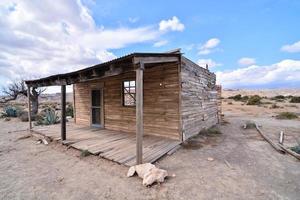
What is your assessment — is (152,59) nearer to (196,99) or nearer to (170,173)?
(170,173)

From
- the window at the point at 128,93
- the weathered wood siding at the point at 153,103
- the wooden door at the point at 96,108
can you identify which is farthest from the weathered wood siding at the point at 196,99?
the wooden door at the point at 96,108

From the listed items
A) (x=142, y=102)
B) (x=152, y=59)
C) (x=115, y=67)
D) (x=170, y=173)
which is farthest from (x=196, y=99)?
(x=170, y=173)

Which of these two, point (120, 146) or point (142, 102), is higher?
point (142, 102)

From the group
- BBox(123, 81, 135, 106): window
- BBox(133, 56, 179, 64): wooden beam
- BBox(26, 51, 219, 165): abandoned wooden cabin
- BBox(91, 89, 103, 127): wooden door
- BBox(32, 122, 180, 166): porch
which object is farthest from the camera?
BBox(91, 89, 103, 127): wooden door

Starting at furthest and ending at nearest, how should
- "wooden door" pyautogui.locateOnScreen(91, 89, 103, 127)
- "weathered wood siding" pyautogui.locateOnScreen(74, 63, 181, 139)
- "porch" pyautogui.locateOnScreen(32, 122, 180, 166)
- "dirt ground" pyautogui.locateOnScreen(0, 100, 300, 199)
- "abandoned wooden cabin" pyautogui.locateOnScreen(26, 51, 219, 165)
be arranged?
"wooden door" pyautogui.locateOnScreen(91, 89, 103, 127)
"weathered wood siding" pyautogui.locateOnScreen(74, 63, 181, 139)
"porch" pyautogui.locateOnScreen(32, 122, 180, 166)
"abandoned wooden cabin" pyautogui.locateOnScreen(26, 51, 219, 165)
"dirt ground" pyautogui.locateOnScreen(0, 100, 300, 199)

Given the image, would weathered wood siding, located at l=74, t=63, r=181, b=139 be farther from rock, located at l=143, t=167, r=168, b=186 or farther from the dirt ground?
rock, located at l=143, t=167, r=168, b=186

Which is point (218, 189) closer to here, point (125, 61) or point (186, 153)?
point (186, 153)

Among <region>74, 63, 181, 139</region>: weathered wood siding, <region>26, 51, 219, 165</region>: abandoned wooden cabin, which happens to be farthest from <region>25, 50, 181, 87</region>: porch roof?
<region>74, 63, 181, 139</region>: weathered wood siding

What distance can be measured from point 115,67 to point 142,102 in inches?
49.6

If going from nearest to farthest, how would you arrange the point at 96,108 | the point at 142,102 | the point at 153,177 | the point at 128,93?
1. the point at 153,177
2. the point at 142,102
3. the point at 128,93
4. the point at 96,108

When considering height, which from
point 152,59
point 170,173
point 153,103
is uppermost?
point 152,59

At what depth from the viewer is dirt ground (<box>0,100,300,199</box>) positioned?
10.4 ft

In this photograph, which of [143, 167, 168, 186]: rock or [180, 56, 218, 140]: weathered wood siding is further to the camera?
[180, 56, 218, 140]: weathered wood siding

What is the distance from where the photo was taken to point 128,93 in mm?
7684
